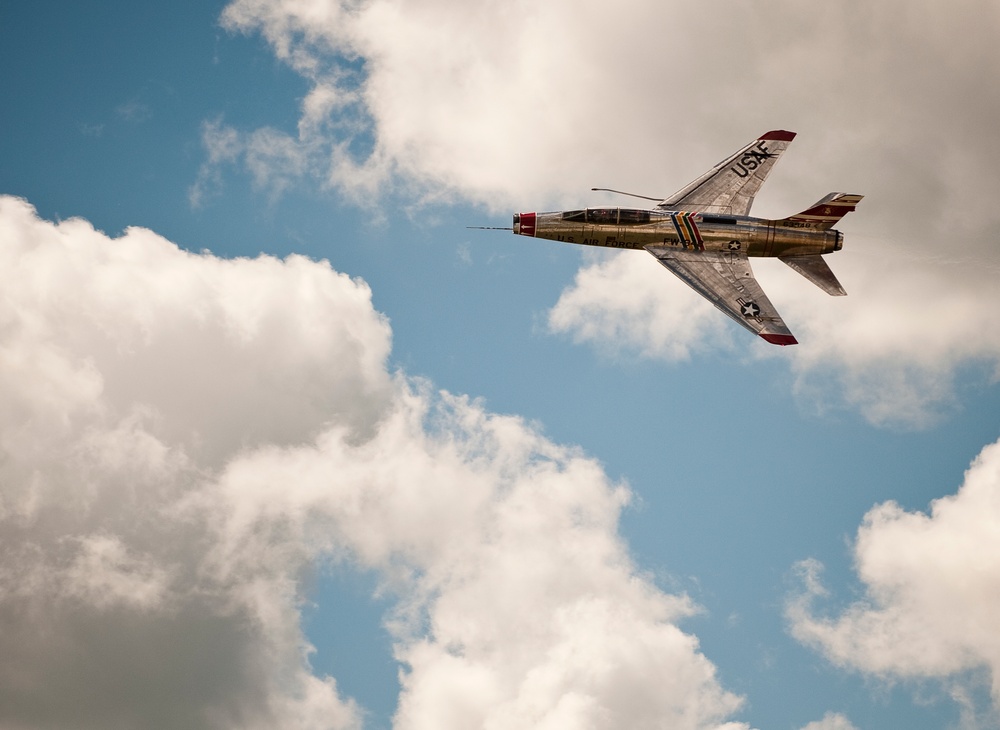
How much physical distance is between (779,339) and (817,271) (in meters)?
10.6

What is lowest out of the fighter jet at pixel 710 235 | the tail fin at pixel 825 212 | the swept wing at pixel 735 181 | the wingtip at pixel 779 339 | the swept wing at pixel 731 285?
the wingtip at pixel 779 339

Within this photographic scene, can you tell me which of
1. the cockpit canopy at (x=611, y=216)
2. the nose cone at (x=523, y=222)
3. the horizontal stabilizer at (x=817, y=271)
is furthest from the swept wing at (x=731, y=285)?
the nose cone at (x=523, y=222)

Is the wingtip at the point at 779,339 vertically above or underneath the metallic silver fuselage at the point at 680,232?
underneath

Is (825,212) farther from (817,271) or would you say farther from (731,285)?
(731,285)

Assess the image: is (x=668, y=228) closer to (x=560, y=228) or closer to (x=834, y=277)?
(x=560, y=228)

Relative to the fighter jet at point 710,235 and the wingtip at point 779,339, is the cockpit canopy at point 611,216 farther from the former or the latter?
the wingtip at point 779,339

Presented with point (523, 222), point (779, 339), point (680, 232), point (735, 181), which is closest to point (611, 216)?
point (680, 232)

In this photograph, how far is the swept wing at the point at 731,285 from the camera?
7038 centimetres

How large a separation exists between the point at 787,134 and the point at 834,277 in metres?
15.6

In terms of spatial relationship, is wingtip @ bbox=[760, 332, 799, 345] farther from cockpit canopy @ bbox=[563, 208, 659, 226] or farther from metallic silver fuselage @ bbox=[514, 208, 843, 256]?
cockpit canopy @ bbox=[563, 208, 659, 226]

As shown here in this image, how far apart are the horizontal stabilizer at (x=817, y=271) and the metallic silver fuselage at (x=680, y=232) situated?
18.9 inches

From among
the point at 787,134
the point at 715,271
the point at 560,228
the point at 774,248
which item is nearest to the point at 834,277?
the point at 774,248

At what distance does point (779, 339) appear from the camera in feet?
228

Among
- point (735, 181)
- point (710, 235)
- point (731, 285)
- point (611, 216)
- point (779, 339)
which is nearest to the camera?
point (779, 339)
